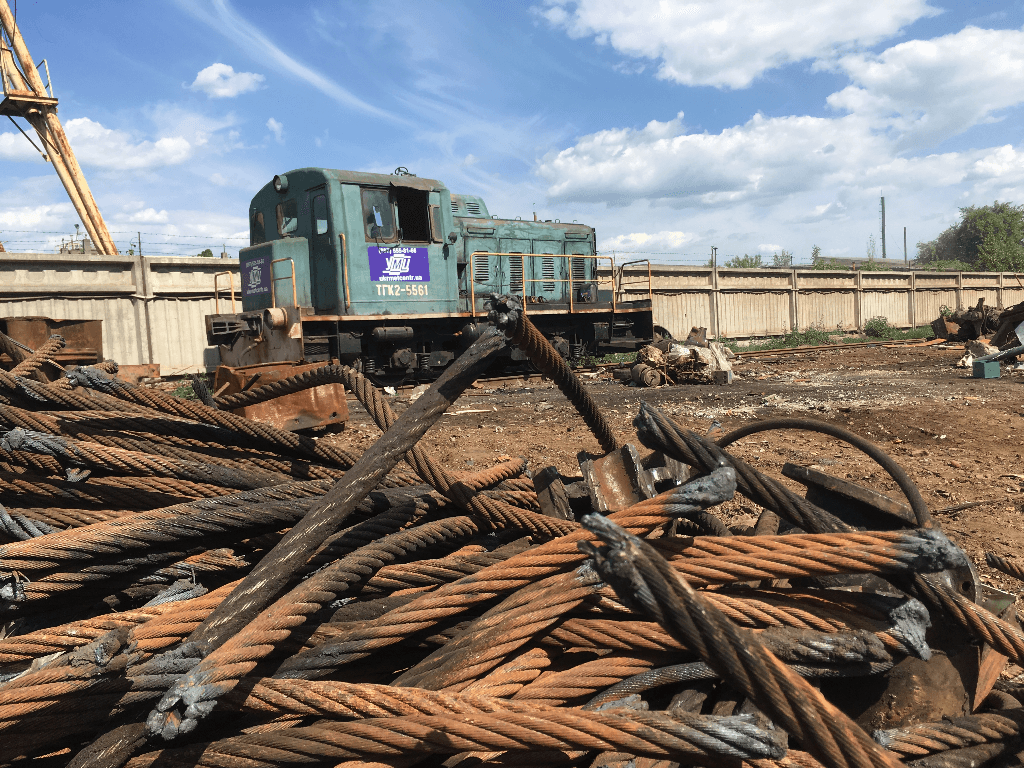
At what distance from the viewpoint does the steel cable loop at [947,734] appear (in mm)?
1161

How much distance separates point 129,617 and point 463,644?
2.13 ft

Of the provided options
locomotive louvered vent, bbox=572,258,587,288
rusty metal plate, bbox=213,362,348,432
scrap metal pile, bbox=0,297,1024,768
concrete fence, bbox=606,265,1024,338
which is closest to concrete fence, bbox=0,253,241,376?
rusty metal plate, bbox=213,362,348,432

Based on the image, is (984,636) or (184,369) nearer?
(984,636)

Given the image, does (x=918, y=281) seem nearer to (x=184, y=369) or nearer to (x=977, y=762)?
(x=184, y=369)

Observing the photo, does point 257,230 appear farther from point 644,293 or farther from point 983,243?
point 983,243

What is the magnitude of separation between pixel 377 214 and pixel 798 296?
1710 centimetres

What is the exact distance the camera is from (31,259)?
41.3ft

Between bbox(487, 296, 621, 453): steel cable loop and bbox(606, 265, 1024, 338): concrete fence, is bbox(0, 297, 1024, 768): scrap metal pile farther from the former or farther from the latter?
bbox(606, 265, 1024, 338): concrete fence

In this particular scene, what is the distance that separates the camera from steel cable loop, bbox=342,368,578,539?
1578mm

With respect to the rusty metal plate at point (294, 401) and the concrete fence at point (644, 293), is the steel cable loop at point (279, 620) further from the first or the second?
the concrete fence at point (644, 293)

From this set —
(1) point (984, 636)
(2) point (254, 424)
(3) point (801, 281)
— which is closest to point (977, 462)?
(1) point (984, 636)

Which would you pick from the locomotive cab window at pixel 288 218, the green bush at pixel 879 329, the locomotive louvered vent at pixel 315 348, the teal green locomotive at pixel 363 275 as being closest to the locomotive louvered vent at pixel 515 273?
the teal green locomotive at pixel 363 275

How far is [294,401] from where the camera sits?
19.2 ft

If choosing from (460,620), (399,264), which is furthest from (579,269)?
(460,620)
